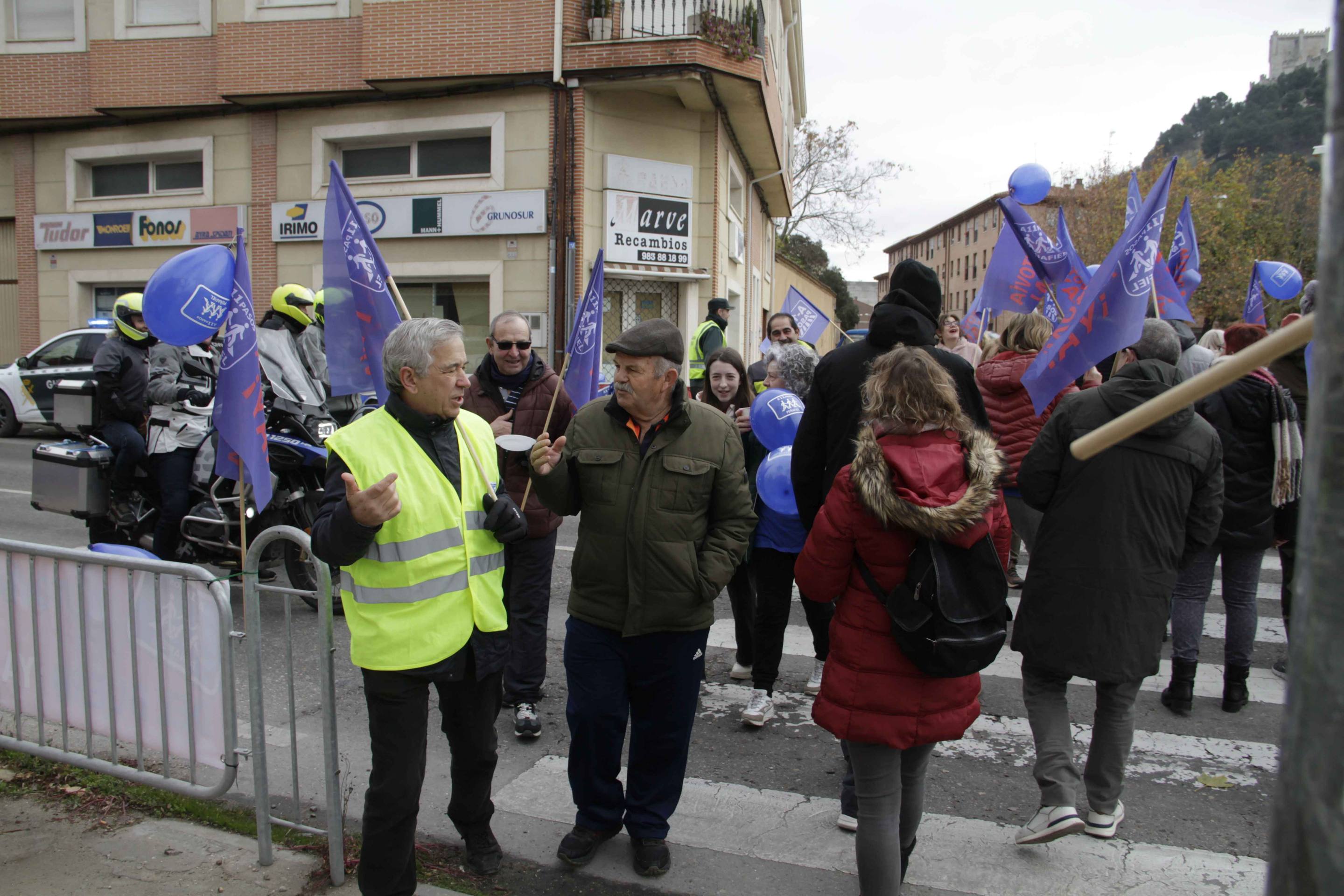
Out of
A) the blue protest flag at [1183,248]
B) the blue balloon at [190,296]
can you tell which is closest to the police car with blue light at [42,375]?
the blue balloon at [190,296]

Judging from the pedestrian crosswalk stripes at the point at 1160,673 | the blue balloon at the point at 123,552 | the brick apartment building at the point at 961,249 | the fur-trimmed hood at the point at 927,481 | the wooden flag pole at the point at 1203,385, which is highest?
the brick apartment building at the point at 961,249

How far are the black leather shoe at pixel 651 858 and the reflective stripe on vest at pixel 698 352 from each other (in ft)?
16.8

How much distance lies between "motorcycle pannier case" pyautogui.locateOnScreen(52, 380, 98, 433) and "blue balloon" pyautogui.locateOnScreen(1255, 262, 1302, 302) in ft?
32.4

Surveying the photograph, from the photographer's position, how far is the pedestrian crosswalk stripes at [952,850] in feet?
10.7

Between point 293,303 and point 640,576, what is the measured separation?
4381 millimetres

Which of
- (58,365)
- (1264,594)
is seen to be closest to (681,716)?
(1264,594)

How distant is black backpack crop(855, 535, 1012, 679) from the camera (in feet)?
8.89

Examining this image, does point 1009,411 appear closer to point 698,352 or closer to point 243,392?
point 698,352

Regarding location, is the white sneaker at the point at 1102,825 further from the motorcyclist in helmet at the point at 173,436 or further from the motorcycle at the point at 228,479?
the motorcyclist in helmet at the point at 173,436

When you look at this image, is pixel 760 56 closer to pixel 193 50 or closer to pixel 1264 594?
pixel 193 50

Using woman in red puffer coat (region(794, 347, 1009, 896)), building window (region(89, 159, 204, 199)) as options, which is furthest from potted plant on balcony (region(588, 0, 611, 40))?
woman in red puffer coat (region(794, 347, 1009, 896))

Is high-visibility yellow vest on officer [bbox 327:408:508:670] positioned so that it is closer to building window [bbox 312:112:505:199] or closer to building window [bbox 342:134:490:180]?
building window [bbox 312:112:505:199]

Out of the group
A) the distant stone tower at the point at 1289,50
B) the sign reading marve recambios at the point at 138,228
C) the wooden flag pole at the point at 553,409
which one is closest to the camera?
the wooden flag pole at the point at 553,409

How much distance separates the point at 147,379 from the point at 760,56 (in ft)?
41.4
